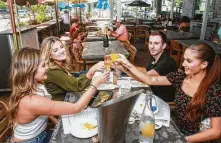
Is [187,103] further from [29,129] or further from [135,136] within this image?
[29,129]

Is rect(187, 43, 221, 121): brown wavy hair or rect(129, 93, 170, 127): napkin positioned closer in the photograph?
rect(129, 93, 170, 127): napkin

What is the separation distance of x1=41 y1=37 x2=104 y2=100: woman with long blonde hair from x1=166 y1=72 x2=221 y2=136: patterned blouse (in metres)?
0.75

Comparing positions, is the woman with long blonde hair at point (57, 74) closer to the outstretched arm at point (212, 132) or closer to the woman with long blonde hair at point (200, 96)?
the woman with long blonde hair at point (200, 96)

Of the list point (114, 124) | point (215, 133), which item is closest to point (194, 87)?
point (215, 133)

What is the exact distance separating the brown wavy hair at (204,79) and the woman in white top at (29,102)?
2.33 feet

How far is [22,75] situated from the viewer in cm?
139

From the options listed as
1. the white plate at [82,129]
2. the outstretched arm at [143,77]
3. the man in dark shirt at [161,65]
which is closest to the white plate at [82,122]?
the white plate at [82,129]

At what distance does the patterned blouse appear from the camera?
1.41 m

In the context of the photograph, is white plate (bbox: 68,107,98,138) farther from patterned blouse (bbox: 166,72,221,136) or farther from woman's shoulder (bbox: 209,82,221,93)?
woman's shoulder (bbox: 209,82,221,93)

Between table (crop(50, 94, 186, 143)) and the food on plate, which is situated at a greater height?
the food on plate

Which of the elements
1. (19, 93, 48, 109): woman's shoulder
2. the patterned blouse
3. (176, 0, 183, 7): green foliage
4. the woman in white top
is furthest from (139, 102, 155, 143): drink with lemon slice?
(176, 0, 183, 7): green foliage

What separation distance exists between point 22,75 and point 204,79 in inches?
51.9

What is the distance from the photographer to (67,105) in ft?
4.32

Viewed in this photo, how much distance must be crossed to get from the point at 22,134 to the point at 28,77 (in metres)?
0.43
